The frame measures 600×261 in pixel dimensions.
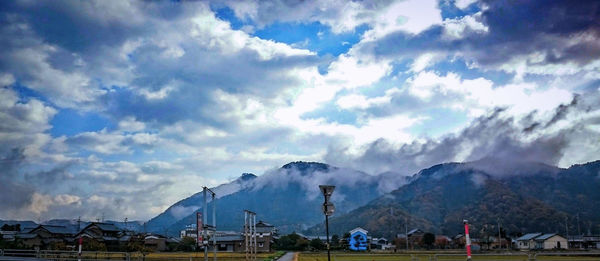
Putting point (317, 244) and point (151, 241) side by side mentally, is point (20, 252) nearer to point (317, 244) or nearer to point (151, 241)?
point (151, 241)

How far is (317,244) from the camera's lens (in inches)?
4195

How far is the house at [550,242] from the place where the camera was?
115500 millimetres

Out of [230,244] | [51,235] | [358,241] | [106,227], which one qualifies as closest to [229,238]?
[230,244]

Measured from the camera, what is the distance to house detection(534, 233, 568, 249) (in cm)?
11550

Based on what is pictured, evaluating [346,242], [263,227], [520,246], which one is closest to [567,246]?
[520,246]

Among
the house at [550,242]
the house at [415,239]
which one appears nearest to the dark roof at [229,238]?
the house at [415,239]

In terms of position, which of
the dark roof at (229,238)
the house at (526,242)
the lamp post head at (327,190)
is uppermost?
the lamp post head at (327,190)

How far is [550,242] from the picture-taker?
11656 cm

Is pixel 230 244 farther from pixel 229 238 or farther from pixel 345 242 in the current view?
pixel 345 242

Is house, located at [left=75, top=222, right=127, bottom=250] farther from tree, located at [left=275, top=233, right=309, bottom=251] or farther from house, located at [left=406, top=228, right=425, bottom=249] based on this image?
house, located at [left=406, top=228, right=425, bottom=249]

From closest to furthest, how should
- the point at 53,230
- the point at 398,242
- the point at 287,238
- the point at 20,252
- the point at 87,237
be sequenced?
the point at 20,252 < the point at 87,237 < the point at 53,230 < the point at 287,238 < the point at 398,242

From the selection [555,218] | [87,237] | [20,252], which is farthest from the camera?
[555,218]

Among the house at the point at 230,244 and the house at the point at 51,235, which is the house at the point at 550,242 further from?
the house at the point at 51,235

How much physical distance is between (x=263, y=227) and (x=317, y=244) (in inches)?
485
